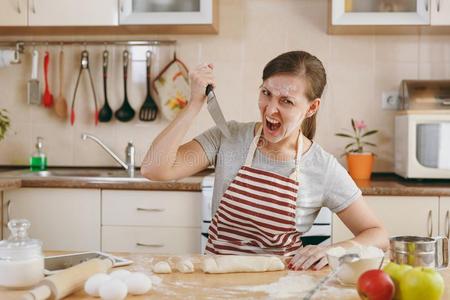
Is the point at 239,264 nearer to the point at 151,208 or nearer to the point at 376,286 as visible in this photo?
the point at 376,286

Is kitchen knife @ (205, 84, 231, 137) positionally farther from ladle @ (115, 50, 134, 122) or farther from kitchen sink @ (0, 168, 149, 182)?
ladle @ (115, 50, 134, 122)

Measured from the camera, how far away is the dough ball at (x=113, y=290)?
1.18m

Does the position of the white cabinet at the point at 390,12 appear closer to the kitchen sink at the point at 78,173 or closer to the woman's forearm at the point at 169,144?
the kitchen sink at the point at 78,173

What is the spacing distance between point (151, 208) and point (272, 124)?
1.13m

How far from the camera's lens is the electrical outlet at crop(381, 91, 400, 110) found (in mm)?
3215

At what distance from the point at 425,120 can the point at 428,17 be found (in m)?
0.46

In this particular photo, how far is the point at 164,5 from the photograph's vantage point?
2979 mm

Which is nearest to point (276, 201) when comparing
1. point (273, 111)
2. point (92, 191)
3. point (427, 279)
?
point (273, 111)

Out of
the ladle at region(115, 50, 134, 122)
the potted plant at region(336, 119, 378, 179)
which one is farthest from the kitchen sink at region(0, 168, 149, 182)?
the potted plant at region(336, 119, 378, 179)

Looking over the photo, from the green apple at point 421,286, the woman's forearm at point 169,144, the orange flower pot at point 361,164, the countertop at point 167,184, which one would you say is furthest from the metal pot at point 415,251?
the orange flower pot at point 361,164

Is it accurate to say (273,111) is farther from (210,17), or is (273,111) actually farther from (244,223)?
(210,17)

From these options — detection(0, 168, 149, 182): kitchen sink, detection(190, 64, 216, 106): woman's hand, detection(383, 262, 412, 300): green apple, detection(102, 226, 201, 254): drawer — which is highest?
detection(190, 64, 216, 106): woman's hand

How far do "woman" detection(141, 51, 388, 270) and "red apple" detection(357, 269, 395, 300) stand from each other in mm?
585

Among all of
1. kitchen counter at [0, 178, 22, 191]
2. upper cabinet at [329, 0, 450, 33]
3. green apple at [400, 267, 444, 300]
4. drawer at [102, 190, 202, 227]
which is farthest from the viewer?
upper cabinet at [329, 0, 450, 33]
